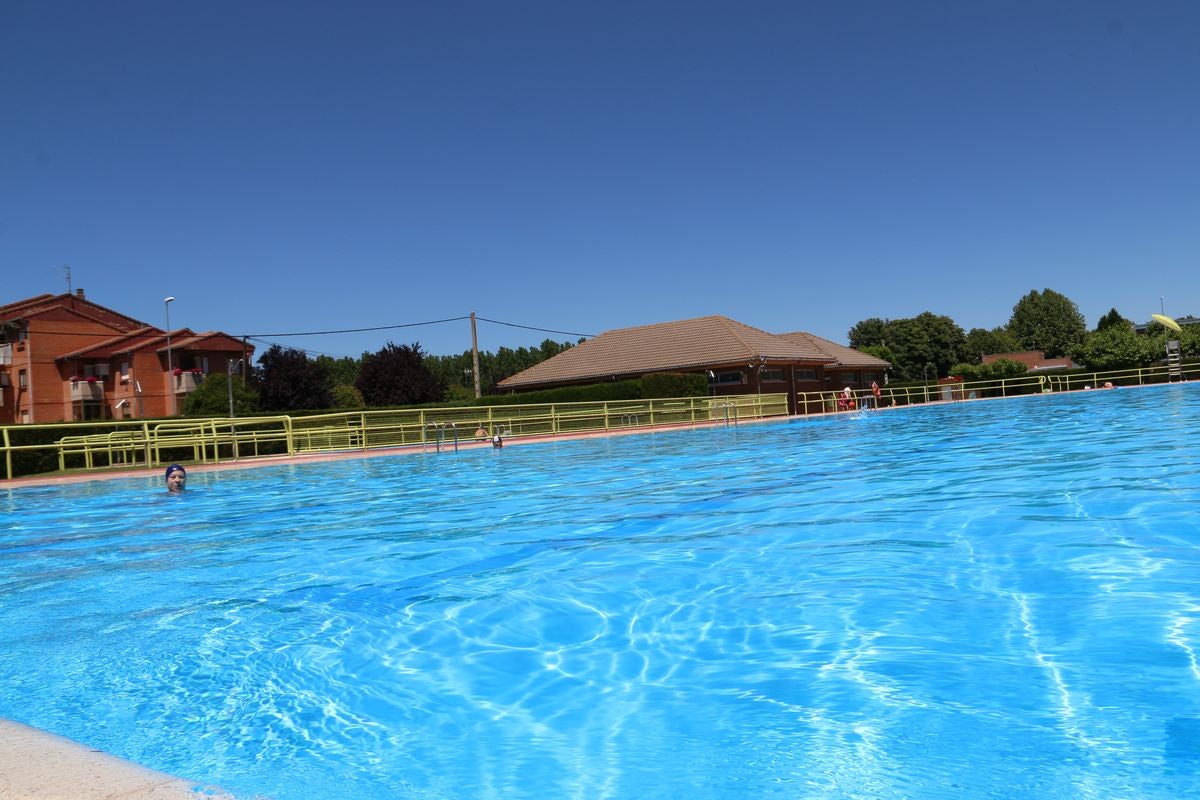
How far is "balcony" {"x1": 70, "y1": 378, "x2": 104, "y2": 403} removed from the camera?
54531 millimetres

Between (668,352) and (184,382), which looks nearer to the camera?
(668,352)

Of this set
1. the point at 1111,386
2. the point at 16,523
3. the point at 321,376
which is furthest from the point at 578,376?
the point at 16,523

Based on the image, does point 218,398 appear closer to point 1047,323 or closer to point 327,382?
point 327,382

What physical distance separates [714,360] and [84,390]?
37.9 m

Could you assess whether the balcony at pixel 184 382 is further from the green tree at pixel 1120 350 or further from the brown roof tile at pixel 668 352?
the green tree at pixel 1120 350

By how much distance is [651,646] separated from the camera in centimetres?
493

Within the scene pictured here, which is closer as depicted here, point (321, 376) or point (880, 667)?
point (880, 667)

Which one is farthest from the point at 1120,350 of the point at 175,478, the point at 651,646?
the point at 651,646

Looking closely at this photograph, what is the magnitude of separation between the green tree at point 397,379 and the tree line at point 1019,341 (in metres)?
36.7

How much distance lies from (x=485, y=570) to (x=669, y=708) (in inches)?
135

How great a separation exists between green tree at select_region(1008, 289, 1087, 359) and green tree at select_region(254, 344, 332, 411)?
110856 millimetres

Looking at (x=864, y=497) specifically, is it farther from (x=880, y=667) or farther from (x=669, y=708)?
(x=669, y=708)

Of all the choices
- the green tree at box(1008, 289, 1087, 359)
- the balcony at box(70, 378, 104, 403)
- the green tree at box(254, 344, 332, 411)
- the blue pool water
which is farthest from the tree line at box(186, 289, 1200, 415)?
the blue pool water

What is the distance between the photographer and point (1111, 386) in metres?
45.0
